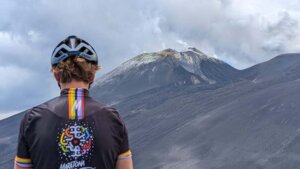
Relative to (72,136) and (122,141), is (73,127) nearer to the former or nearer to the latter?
(72,136)

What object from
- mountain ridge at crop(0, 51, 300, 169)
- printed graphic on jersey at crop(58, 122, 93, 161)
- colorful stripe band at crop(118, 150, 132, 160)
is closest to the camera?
printed graphic on jersey at crop(58, 122, 93, 161)

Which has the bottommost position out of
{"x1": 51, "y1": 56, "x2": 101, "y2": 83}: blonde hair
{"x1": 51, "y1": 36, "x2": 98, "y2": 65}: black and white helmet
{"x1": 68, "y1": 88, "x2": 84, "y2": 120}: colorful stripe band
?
{"x1": 68, "y1": 88, "x2": 84, "y2": 120}: colorful stripe band

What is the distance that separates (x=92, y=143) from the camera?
2992mm

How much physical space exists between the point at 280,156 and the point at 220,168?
505cm

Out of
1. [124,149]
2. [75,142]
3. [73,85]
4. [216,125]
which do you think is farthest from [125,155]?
[216,125]

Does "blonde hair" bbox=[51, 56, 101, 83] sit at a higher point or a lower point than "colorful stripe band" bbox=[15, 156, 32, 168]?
higher

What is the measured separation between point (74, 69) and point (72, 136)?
44 cm

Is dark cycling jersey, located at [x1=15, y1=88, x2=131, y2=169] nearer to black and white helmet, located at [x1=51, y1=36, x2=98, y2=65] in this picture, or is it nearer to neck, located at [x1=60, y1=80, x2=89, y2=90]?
neck, located at [x1=60, y1=80, x2=89, y2=90]

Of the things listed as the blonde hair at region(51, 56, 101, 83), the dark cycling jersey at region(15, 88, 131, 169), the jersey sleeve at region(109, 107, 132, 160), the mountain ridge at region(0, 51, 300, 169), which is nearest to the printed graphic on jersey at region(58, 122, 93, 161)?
the dark cycling jersey at region(15, 88, 131, 169)

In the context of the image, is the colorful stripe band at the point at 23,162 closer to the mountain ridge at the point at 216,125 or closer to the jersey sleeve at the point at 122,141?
the jersey sleeve at the point at 122,141

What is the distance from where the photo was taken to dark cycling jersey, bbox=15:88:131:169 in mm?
2943

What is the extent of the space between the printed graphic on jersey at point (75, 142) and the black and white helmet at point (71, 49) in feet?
1.39

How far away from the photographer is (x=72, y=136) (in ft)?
9.67

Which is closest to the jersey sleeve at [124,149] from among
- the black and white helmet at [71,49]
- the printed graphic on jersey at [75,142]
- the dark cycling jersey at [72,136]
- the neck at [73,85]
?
the dark cycling jersey at [72,136]
